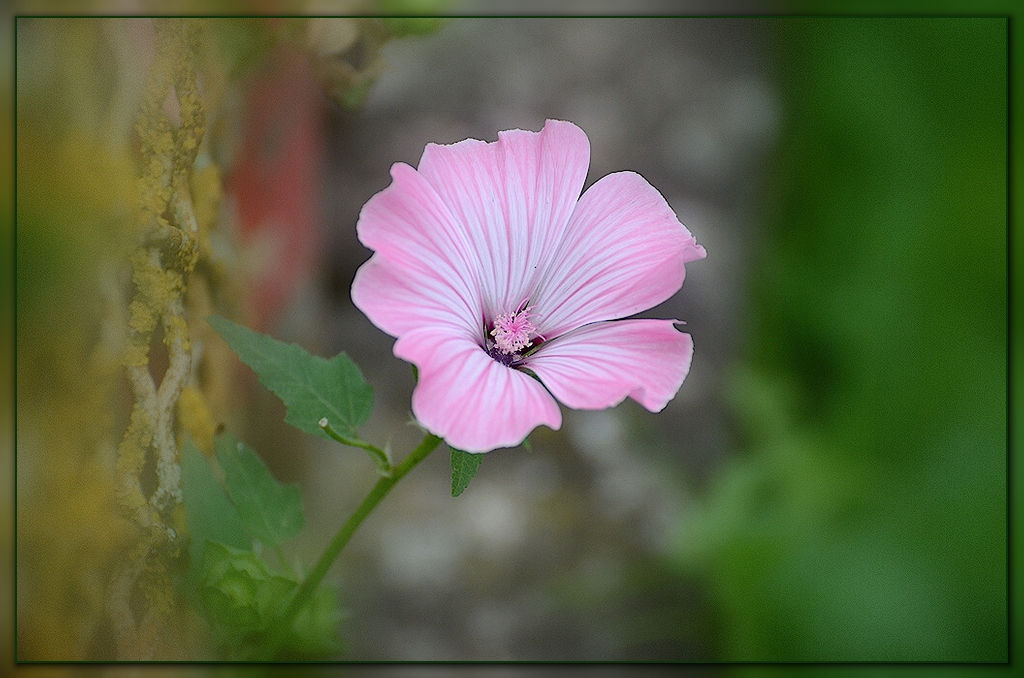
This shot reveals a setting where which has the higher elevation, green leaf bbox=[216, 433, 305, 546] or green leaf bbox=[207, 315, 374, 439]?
green leaf bbox=[207, 315, 374, 439]

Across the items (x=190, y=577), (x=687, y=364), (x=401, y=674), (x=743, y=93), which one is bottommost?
(x=401, y=674)

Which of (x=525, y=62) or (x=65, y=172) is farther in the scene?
(x=525, y=62)

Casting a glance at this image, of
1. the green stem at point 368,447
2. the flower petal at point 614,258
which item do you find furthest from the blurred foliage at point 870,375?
the green stem at point 368,447

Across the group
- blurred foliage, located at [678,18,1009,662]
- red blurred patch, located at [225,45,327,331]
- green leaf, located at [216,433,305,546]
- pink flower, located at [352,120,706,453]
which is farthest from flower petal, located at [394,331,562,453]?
blurred foliage, located at [678,18,1009,662]

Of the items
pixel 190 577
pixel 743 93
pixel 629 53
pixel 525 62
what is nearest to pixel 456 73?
pixel 525 62

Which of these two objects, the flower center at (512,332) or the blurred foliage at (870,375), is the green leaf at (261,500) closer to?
the flower center at (512,332)

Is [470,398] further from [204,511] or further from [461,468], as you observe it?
[204,511]

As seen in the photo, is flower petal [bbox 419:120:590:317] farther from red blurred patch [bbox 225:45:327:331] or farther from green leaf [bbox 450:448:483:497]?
red blurred patch [bbox 225:45:327:331]

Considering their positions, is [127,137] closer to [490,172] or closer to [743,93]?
[490,172]
